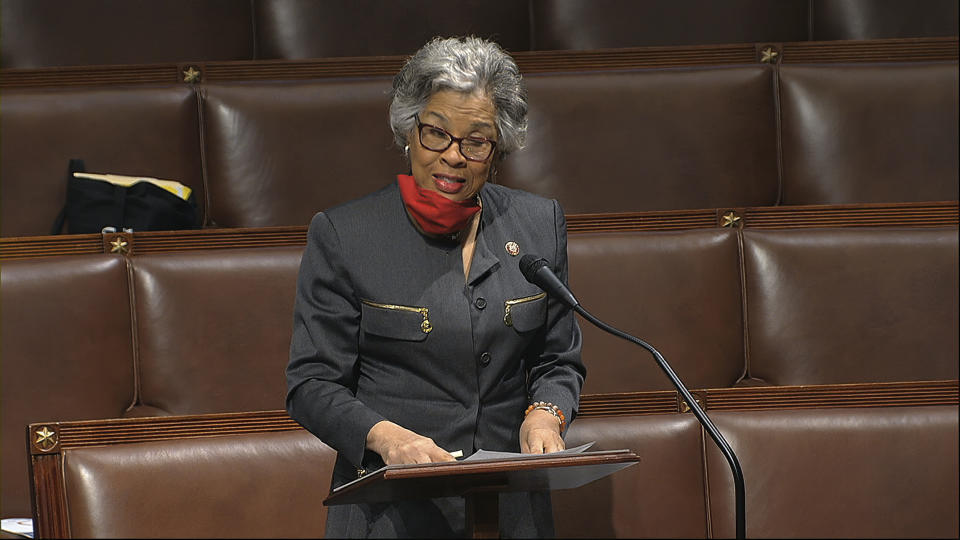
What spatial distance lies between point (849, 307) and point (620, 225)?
179 millimetres

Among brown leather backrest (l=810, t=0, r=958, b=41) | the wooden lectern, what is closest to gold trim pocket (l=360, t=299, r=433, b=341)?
the wooden lectern

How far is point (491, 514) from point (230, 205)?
A: 549 millimetres

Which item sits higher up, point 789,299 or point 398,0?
point 398,0

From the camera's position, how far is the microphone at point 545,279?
0.47m

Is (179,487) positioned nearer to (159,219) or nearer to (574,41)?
(159,219)

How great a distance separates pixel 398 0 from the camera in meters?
1.01

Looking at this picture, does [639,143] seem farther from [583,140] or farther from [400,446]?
[400,446]

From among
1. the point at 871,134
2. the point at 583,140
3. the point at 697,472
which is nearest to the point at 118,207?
the point at 583,140

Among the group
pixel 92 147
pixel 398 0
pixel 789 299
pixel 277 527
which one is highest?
pixel 398 0

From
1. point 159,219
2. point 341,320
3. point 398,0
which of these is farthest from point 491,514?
point 398,0

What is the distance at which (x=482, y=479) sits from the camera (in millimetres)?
394

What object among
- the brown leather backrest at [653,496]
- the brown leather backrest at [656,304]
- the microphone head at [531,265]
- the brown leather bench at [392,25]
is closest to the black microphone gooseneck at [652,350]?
the microphone head at [531,265]

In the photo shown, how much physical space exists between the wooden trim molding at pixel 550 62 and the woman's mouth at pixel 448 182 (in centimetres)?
42

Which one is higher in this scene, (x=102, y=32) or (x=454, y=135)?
(x=102, y=32)
